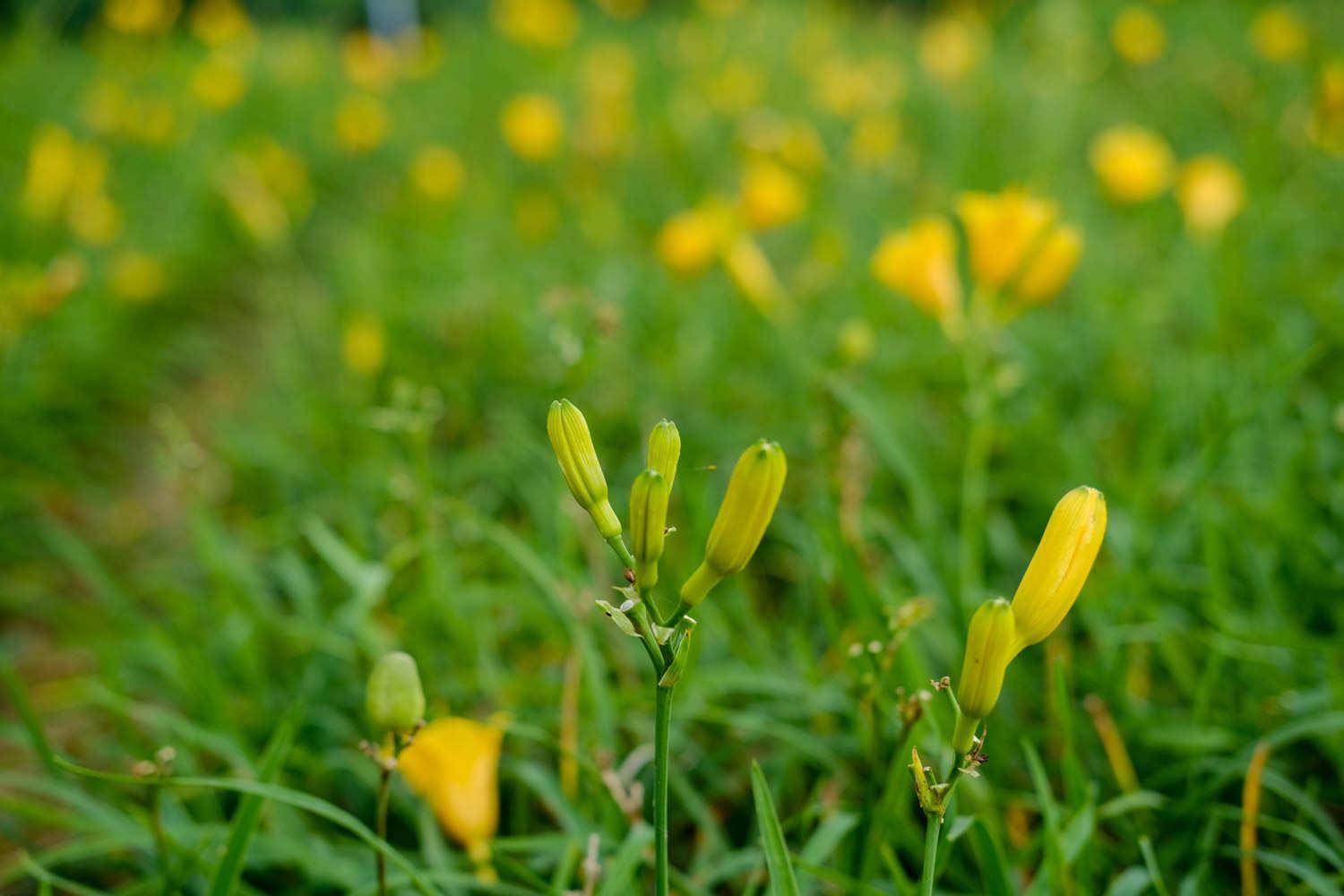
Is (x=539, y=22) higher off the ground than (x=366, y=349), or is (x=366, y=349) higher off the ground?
(x=539, y=22)

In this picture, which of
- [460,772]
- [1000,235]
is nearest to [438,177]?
[1000,235]

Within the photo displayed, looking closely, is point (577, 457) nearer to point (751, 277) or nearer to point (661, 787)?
point (661, 787)

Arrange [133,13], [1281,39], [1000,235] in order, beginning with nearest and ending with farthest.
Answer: [1000,235] < [1281,39] < [133,13]

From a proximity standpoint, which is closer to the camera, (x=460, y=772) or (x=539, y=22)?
(x=460, y=772)

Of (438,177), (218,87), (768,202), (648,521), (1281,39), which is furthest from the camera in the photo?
(218,87)

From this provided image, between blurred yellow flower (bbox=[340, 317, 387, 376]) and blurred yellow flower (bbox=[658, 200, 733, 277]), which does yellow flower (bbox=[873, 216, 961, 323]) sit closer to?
blurred yellow flower (bbox=[658, 200, 733, 277])

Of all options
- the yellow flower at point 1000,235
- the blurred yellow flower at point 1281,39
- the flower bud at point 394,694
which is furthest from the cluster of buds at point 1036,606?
the blurred yellow flower at point 1281,39

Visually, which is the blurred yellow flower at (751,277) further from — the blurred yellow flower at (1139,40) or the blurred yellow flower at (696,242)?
the blurred yellow flower at (1139,40)

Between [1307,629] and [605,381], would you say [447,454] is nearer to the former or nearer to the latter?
[605,381]
